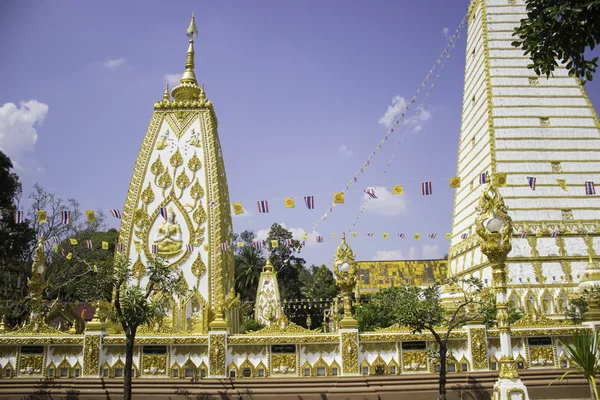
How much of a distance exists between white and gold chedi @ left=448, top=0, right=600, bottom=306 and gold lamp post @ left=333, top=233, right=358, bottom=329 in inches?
1044

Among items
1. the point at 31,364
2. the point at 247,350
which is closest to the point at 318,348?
the point at 247,350

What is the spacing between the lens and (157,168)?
20.8 m

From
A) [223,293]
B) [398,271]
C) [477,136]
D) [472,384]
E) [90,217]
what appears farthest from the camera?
[398,271]

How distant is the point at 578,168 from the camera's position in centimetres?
4109

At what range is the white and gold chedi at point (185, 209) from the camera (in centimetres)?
1920

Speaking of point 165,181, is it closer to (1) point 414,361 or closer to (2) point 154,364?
(2) point 154,364

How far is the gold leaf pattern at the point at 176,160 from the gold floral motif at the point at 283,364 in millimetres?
10074

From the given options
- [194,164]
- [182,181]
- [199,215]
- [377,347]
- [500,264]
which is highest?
[194,164]

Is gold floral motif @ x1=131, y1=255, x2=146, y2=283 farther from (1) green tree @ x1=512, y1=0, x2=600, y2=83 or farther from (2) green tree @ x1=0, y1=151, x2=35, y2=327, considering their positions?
(2) green tree @ x1=0, y1=151, x2=35, y2=327

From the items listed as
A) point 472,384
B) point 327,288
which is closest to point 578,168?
point 327,288

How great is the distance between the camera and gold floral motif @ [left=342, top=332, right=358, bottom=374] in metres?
13.8

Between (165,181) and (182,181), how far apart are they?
28.4 inches

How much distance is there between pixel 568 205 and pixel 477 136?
33.6 feet

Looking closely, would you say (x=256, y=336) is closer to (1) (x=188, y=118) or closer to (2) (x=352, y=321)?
(2) (x=352, y=321)
